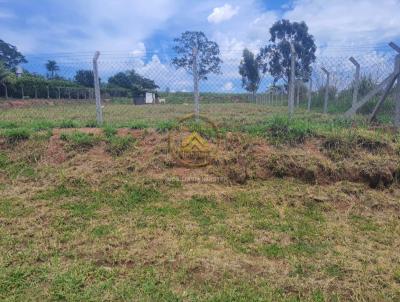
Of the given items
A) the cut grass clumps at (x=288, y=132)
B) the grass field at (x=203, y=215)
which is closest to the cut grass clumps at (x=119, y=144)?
the grass field at (x=203, y=215)

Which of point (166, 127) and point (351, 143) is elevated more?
point (166, 127)

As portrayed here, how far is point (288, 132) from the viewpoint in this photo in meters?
5.22

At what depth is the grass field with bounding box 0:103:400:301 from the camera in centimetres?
238

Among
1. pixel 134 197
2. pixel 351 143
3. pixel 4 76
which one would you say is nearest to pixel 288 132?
pixel 351 143

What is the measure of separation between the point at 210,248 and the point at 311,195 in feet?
5.84

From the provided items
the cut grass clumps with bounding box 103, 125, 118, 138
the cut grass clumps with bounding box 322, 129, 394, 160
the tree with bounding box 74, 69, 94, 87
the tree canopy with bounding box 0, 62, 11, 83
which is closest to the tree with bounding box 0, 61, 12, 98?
the tree canopy with bounding box 0, 62, 11, 83

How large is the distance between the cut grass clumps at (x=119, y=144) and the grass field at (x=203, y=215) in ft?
0.08

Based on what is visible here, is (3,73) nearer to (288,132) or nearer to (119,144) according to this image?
(119,144)

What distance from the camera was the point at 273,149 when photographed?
4.91 m

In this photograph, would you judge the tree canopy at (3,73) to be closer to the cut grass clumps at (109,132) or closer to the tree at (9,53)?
the cut grass clumps at (109,132)

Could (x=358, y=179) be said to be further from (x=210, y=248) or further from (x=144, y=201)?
(x=144, y=201)

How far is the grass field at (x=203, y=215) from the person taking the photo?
93.7 inches

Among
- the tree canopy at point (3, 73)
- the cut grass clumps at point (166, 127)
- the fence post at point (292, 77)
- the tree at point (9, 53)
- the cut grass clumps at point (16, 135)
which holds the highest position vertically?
the tree at point (9, 53)

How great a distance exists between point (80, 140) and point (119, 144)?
2.38 feet
